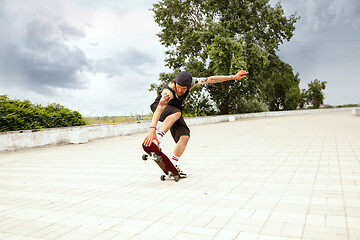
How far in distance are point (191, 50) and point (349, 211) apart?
29284 millimetres

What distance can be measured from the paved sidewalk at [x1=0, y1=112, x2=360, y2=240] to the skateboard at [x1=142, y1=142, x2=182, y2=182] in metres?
0.16

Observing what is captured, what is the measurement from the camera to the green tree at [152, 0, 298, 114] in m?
29.6

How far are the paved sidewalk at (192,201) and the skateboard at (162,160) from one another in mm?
163

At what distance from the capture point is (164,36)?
1268 inches

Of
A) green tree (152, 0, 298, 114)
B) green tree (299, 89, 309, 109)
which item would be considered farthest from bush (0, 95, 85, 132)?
green tree (299, 89, 309, 109)

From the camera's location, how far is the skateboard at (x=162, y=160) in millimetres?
4759

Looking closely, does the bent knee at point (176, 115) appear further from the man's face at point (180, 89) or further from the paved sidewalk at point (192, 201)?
the paved sidewalk at point (192, 201)

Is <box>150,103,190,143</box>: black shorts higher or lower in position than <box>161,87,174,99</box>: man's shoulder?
lower

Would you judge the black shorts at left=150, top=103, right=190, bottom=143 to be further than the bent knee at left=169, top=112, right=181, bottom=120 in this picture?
Yes

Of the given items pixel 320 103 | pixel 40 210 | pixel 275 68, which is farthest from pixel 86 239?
pixel 320 103

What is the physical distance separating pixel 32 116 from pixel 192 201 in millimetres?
10476

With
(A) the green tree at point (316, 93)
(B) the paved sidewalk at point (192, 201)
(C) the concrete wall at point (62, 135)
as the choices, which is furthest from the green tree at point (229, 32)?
(A) the green tree at point (316, 93)

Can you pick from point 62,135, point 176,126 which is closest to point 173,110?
point 176,126

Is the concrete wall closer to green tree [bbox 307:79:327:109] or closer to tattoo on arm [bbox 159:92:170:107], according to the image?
tattoo on arm [bbox 159:92:170:107]
